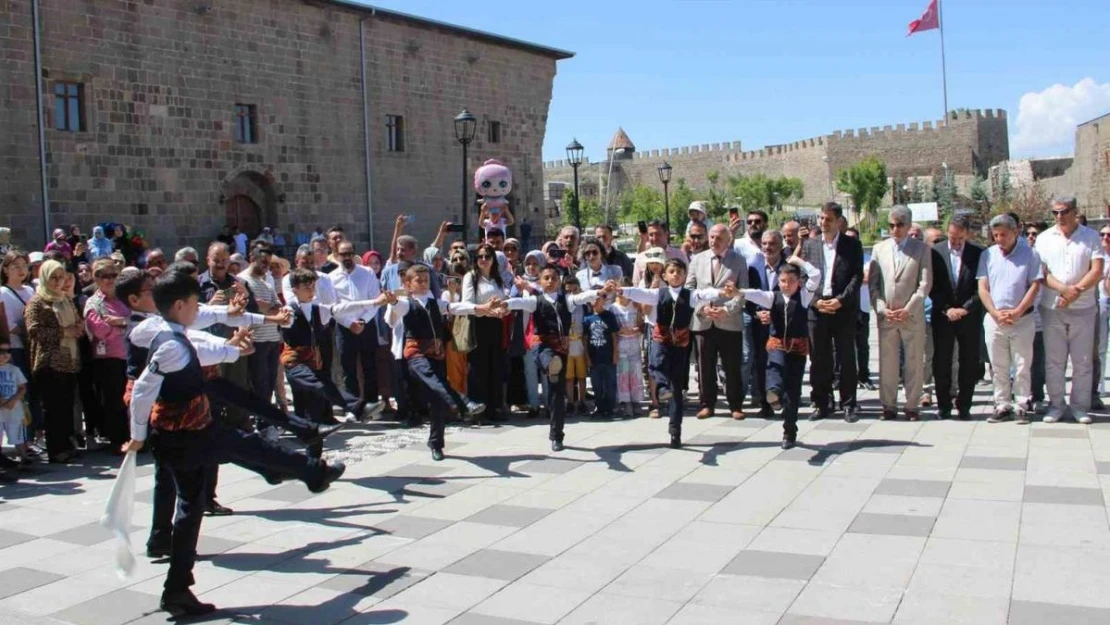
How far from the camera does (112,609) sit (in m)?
4.71

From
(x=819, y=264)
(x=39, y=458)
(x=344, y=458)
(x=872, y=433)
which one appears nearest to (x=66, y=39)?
(x=39, y=458)

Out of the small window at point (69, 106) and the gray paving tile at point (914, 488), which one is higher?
the small window at point (69, 106)

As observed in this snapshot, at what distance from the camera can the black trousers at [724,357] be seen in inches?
360

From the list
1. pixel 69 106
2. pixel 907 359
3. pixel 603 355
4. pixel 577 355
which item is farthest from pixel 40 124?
pixel 907 359

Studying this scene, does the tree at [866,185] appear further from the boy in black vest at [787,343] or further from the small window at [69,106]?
the boy in black vest at [787,343]

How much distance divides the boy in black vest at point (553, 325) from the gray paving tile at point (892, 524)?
2859mm

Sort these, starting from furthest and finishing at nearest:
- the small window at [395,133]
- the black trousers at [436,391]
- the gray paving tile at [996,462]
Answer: the small window at [395,133] < the black trousers at [436,391] < the gray paving tile at [996,462]

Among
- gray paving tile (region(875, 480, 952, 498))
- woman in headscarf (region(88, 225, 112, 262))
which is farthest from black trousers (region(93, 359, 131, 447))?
woman in headscarf (region(88, 225, 112, 262))

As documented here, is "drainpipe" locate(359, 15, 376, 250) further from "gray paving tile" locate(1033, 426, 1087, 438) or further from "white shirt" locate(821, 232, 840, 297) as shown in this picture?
"gray paving tile" locate(1033, 426, 1087, 438)

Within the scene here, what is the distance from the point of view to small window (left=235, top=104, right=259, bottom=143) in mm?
21891

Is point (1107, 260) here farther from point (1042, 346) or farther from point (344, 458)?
point (344, 458)

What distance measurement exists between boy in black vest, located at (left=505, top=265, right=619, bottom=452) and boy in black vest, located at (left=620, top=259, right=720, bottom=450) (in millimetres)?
511

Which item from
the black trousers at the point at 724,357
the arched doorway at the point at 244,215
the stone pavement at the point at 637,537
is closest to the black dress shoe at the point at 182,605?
the stone pavement at the point at 637,537

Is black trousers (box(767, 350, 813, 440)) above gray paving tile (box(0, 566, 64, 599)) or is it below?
above
